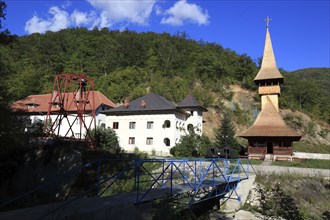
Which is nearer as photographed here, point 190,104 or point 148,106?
point 148,106

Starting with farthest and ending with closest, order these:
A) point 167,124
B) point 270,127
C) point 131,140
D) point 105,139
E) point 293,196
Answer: point 131,140 < point 167,124 < point 270,127 < point 105,139 < point 293,196

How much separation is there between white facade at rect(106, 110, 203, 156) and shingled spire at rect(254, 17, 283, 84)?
38.0 ft

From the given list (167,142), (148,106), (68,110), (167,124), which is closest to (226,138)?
(167,142)

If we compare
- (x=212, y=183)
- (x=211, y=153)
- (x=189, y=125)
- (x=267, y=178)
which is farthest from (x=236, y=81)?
(x=212, y=183)

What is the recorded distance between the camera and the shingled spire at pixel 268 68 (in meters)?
38.0

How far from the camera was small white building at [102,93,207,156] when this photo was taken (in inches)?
1426

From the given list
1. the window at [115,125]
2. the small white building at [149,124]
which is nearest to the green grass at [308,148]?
the small white building at [149,124]

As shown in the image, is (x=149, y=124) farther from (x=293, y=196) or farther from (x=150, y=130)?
(x=293, y=196)

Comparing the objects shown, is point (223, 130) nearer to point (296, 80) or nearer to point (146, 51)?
point (146, 51)

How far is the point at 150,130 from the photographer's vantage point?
37094 millimetres

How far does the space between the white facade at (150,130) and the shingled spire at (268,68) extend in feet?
38.0

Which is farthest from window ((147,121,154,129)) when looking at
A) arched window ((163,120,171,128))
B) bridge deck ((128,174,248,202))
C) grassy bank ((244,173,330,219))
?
bridge deck ((128,174,248,202))

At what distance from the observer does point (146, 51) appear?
249 feet

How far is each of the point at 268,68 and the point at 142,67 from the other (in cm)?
3940
